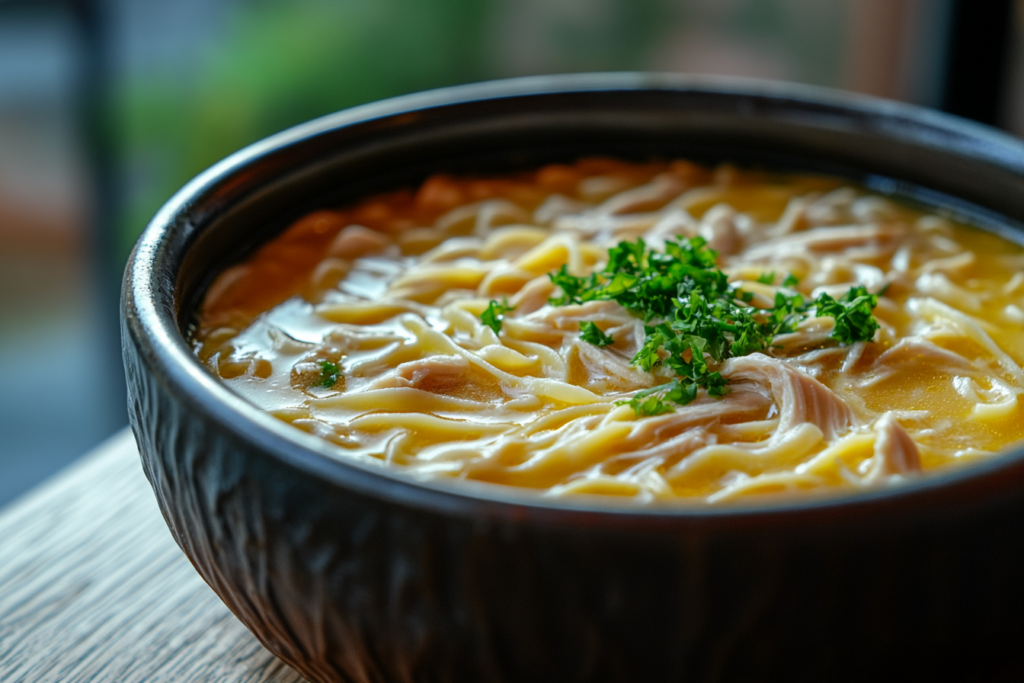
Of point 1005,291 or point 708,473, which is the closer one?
point 708,473

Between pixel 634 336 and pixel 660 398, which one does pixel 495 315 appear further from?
pixel 660 398

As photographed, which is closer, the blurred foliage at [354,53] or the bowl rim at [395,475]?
the bowl rim at [395,475]

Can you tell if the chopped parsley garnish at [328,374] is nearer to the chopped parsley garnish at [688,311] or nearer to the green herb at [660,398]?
the chopped parsley garnish at [688,311]

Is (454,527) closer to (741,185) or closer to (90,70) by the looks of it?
(741,185)

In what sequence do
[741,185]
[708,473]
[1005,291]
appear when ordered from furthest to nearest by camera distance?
1. [741,185]
2. [1005,291]
3. [708,473]

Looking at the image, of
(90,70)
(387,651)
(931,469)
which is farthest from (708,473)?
(90,70)

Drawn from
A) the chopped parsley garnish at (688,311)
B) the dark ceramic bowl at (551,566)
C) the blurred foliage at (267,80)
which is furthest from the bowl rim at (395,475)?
the blurred foliage at (267,80)

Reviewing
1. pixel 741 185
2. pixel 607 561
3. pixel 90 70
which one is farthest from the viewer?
pixel 90 70
